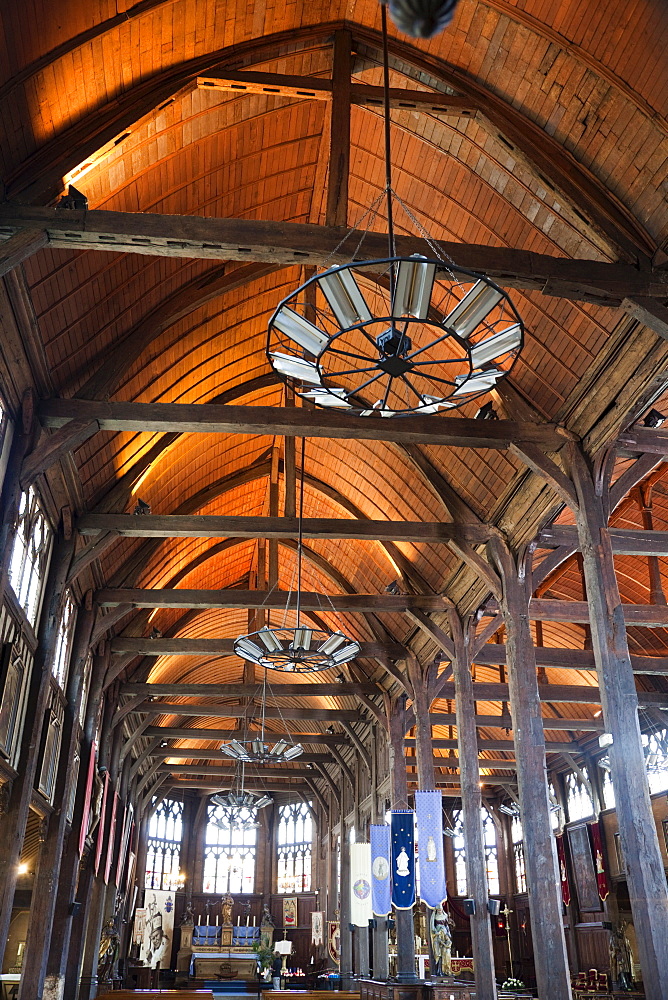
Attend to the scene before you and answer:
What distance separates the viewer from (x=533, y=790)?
13.0m

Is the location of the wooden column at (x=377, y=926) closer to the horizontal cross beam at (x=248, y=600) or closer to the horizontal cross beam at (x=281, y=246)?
the horizontal cross beam at (x=248, y=600)

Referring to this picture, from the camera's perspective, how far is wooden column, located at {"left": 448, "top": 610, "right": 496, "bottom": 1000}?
46.8 ft

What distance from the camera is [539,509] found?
13844 mm

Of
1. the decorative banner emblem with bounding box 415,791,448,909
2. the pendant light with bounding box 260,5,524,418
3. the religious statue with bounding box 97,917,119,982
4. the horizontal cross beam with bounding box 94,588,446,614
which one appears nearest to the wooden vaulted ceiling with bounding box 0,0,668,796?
the horizontal cross beam with bounding box 94,588,446,614

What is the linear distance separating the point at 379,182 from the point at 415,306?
25.4 ft

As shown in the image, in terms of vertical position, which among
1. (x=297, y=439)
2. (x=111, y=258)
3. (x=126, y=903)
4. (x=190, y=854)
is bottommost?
(x=126, y=903)

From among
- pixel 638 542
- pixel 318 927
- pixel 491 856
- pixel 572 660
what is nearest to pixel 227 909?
pixel 318 927

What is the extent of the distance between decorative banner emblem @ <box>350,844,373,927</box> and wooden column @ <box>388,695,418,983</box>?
102 cm

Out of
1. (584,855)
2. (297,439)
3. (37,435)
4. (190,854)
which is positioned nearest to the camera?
(37,435)

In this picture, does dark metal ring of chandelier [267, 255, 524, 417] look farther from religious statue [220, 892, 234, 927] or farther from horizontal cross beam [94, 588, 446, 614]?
religious statue [220, 892, 234, 927]

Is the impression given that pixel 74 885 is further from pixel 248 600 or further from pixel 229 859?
pixel 229 859

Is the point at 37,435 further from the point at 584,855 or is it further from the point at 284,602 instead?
the point at 584,855

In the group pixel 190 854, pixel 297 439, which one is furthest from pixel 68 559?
pixel 190 854

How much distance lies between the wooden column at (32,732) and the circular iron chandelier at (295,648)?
313 cm
